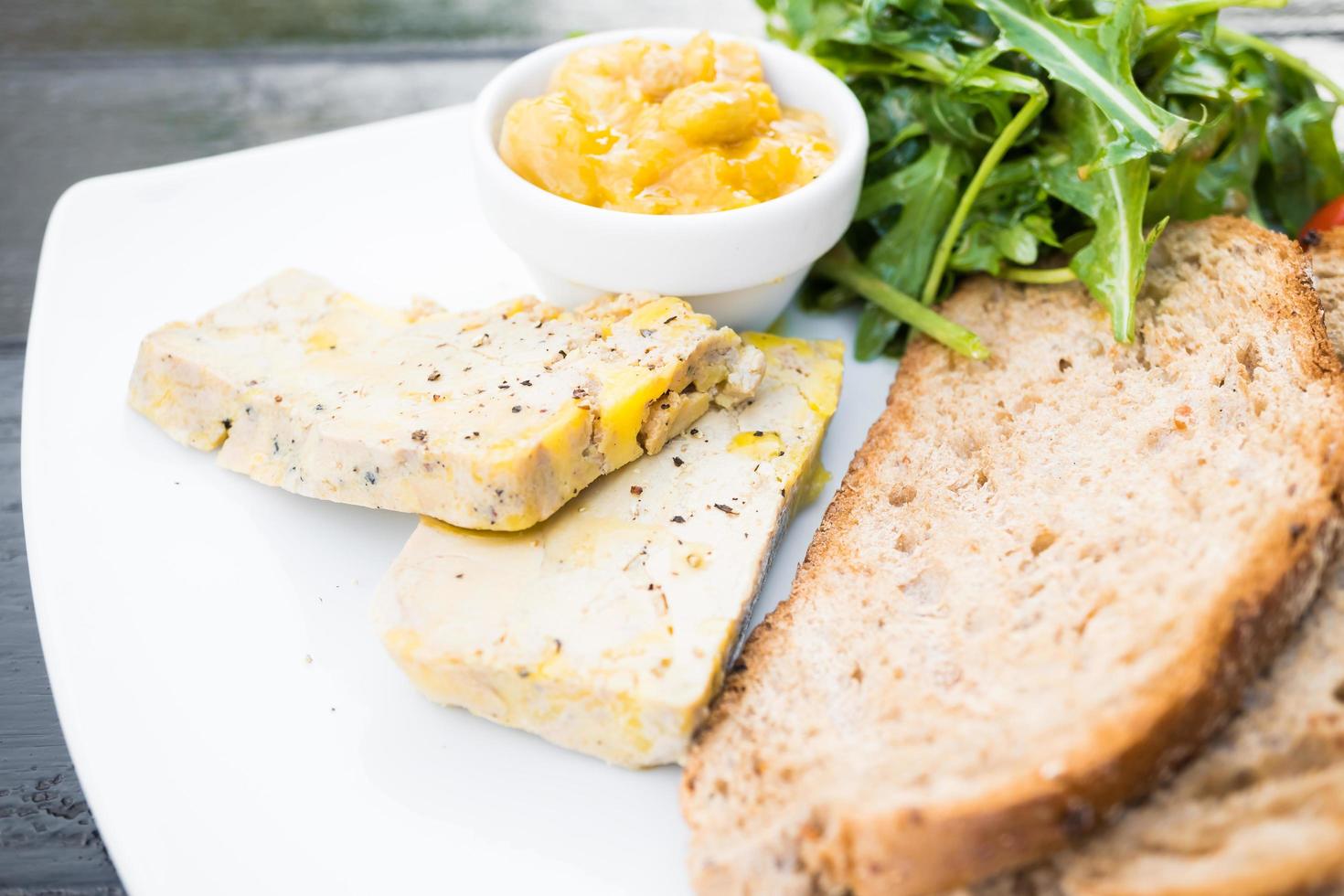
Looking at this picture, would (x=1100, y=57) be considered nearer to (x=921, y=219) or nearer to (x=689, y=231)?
(x=921, y=219)

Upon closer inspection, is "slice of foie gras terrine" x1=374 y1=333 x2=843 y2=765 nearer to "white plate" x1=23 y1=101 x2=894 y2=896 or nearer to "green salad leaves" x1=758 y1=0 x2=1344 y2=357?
"white plate" x1=23 y1=101 x2=894 y2=896

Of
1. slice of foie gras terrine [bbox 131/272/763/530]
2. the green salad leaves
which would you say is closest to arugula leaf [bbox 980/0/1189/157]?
the green salad leaves

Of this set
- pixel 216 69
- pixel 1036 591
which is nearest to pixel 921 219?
pixel 1036 591

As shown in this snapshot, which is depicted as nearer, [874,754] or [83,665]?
[874,754]

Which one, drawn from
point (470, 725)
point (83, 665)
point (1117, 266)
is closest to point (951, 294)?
point (1117, 266)

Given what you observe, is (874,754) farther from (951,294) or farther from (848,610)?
(951,294)

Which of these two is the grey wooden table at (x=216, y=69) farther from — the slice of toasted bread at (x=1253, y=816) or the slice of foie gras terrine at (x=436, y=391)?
the slice of toasted bread at (x=1253, y=816)
